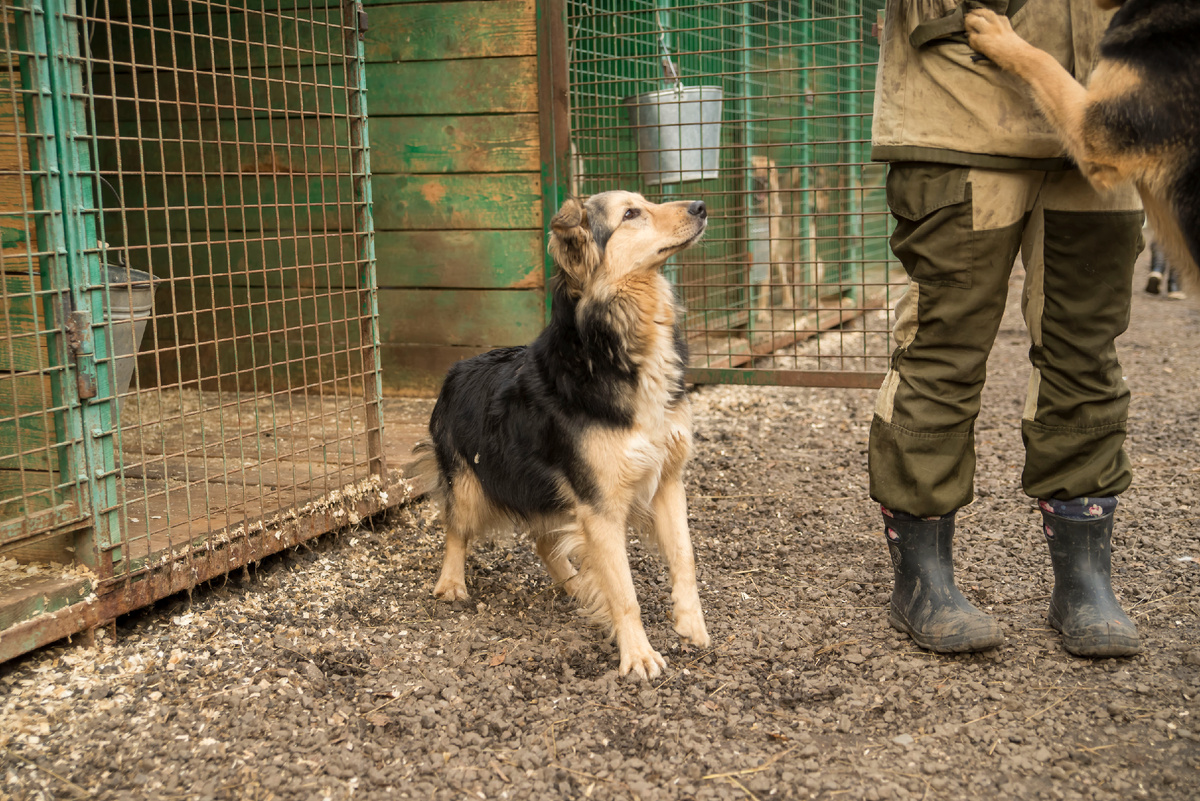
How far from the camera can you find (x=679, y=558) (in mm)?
2941

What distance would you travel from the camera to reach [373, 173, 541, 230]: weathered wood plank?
4.76 m

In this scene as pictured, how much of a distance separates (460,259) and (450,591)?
220 cm

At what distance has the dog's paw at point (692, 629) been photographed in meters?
2.83

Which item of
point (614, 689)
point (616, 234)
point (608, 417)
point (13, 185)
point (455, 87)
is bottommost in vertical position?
point (614, 689)

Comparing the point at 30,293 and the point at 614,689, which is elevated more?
the point at 30,293

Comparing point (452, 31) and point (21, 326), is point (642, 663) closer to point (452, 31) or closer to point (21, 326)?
point (21, 326)

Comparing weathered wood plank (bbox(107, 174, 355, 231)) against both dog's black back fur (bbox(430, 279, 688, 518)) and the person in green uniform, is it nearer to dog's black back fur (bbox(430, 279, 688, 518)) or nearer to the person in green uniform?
dog's black back fur (bbox(430, 279, 688, 518))

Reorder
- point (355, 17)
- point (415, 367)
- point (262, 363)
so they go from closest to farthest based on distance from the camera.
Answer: point (355, 17) → point (415, 367) → point (262, 363)

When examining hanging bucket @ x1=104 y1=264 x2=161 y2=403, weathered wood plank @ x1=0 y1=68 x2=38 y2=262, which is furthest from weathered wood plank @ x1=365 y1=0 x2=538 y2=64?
weathered wood plank @ x1=0 y1=68 x2=38 y2=262

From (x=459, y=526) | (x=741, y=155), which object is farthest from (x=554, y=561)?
(x=741, y=155)

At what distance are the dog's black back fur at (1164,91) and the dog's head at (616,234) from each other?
3.77ft

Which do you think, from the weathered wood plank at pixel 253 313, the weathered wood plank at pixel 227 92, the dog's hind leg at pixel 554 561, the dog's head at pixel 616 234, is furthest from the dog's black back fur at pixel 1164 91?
the weathered wood plank at pixel 253 313

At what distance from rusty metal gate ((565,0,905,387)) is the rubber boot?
147cm

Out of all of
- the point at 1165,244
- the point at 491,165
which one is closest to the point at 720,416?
the point at 491,165
